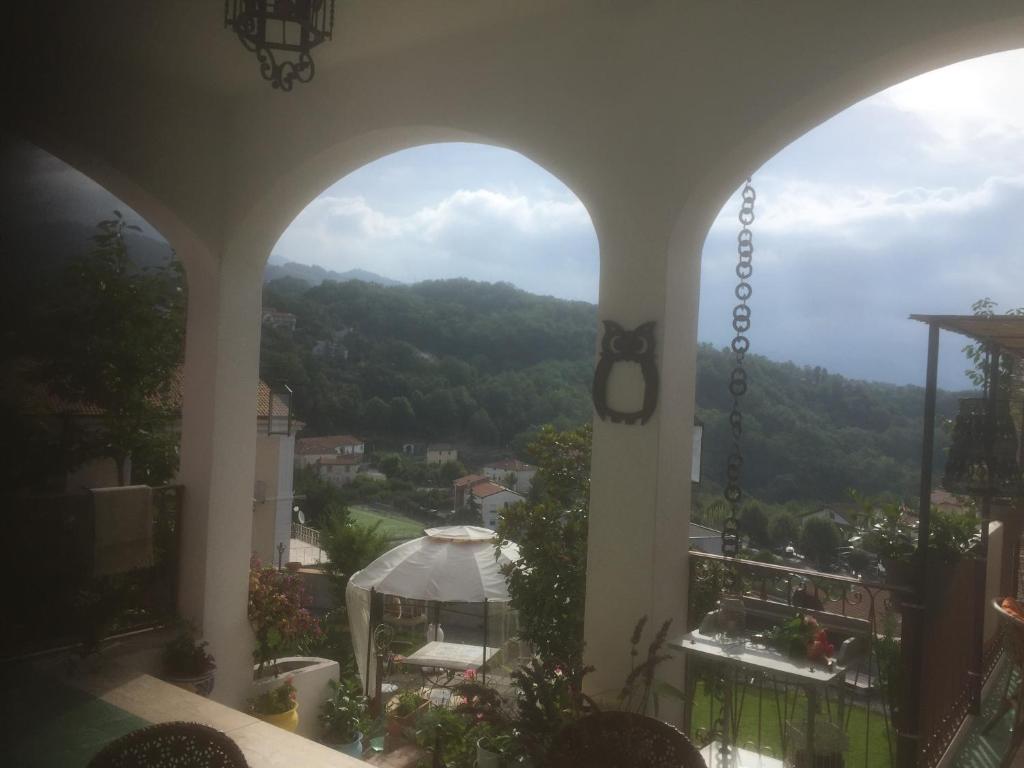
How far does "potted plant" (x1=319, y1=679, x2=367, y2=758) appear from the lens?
474cm

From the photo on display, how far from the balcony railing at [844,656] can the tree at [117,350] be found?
3942 millimetres

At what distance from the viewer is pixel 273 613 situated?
14.8 ft

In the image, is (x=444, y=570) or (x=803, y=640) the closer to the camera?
(x=803, y=640)

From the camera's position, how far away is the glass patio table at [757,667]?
238 cm

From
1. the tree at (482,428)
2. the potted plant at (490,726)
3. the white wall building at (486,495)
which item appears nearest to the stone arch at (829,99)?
the potted plant at (490,726)

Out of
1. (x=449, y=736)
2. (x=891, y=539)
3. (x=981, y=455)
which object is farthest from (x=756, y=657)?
(x=449, y=736)

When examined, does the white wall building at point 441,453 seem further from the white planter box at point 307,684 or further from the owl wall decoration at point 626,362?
the owl wall decoration at point 626,362

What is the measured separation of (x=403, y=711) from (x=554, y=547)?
253 cm

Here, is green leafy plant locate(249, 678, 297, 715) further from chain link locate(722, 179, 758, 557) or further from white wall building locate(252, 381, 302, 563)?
white wall building locate(252, 381, 302, 563)

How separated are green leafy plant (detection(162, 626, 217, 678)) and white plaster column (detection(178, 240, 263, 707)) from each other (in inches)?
5.9

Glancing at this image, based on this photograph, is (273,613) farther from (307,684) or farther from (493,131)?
(493,131)

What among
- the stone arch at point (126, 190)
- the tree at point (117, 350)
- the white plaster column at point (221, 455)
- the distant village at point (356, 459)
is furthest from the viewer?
the distant village at point (356, 459)

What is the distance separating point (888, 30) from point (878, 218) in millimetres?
27431

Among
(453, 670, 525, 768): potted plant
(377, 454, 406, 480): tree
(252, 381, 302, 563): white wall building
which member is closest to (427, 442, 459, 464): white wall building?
(377, 454, 406, 480): tree
